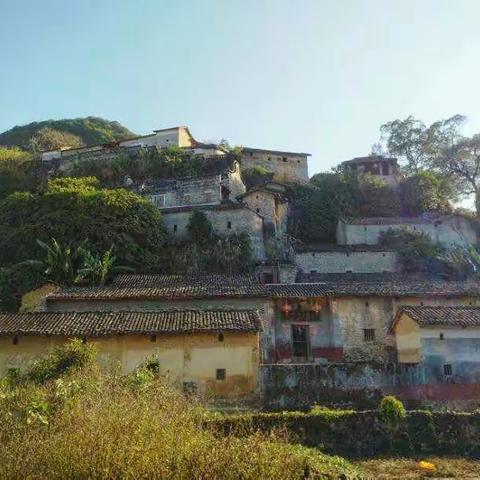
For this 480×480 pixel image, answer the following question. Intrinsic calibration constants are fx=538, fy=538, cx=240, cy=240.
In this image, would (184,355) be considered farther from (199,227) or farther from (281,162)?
(281,162)

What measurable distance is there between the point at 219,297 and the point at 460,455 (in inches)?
544

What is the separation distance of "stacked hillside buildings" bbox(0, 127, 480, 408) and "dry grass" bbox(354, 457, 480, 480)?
15.5 feet

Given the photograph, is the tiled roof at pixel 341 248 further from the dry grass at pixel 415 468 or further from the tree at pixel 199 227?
the dry grass at pixel 415 468

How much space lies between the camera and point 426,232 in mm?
42625

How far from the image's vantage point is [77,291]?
2792 cm

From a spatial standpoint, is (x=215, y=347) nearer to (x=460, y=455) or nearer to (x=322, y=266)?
(x=460, y=455)

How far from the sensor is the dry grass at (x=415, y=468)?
45.9ft

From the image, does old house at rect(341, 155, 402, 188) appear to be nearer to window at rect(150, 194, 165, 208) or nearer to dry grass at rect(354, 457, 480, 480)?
window at rect(150, 194, 165, 208)

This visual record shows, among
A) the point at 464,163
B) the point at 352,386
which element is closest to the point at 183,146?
the point at 464,163

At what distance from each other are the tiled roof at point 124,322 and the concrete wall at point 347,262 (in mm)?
16561

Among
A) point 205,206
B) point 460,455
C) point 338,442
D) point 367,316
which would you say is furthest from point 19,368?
point 205,206

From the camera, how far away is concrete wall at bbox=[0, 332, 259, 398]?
20625 mm

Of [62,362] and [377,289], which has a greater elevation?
[377,289]

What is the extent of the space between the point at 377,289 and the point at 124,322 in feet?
46.5
